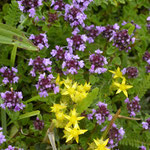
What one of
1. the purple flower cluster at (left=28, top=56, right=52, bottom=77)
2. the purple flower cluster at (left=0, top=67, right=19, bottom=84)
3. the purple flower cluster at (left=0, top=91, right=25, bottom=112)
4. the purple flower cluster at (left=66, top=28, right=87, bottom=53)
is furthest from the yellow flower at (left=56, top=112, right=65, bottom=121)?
the purple flower cluster at (left=66, top=28, right=87, bottom=53)

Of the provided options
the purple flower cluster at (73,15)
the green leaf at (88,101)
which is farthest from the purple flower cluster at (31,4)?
the green leaf at (88,101)

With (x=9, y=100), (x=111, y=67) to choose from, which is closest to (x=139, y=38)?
(x=111, y=67)

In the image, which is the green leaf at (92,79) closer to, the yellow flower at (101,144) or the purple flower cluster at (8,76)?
the yellow flower at (101,144)

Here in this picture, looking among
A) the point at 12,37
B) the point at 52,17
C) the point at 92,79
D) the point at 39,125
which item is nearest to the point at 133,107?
the point at 92,79

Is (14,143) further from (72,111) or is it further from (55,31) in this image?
(55,31)

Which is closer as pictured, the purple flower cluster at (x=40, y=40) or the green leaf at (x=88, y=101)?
the green leaf at (x=88, y=101)

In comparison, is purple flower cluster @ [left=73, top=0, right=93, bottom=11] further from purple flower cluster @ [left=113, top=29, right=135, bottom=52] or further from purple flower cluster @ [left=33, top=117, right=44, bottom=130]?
purple flower cluster @ [left=33, top=117, right=44, bottom=130]

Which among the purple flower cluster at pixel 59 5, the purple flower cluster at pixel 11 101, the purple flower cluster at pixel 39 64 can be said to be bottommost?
the purple flower cluster at pixel 11 101

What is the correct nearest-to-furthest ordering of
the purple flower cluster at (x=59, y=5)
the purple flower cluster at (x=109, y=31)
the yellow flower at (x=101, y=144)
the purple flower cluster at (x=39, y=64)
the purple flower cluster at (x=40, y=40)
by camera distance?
the yellow flower at (x=101, y=144) < the purple flower cluster at (x=39, y=64) < the purple flower cluster at (x=40, y=40) < the purple flower cluster at (x=59, y=5) < the purple flower cluster at (x=109, y=31)

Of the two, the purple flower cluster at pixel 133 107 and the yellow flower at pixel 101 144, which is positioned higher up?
the purple flower cluster at pixel 133 107
